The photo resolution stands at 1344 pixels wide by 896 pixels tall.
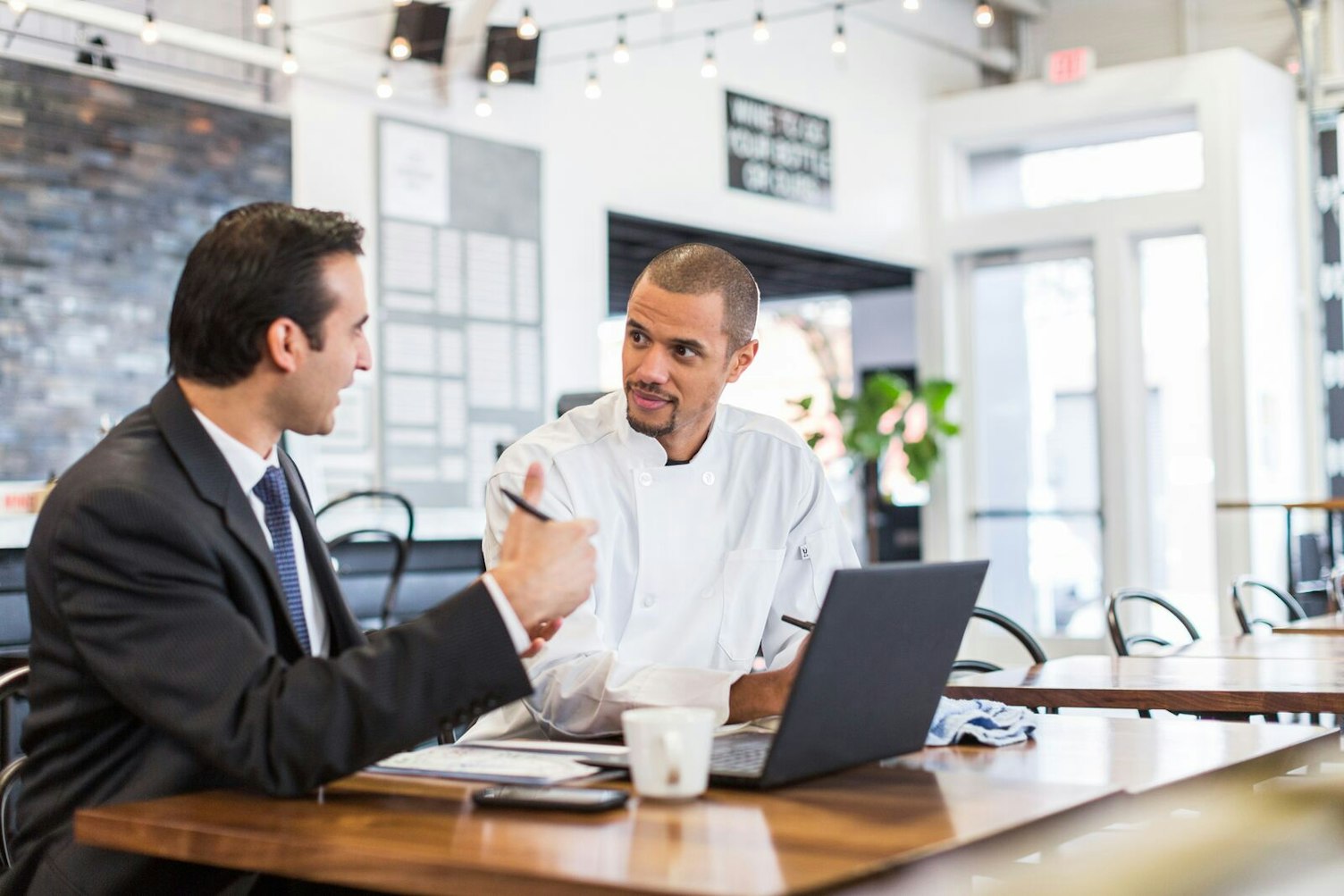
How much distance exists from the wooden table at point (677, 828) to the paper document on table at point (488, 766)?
35 millimetres

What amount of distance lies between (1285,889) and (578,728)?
1.08 m

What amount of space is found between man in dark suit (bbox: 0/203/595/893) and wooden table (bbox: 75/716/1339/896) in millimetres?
77

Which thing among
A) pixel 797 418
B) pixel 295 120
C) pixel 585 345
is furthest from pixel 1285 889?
pixel 797 418

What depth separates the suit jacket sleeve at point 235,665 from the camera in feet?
4.35

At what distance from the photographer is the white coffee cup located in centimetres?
130

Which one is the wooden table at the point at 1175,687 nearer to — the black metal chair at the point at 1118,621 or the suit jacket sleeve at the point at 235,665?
the black metal chair at the point at 1118,621

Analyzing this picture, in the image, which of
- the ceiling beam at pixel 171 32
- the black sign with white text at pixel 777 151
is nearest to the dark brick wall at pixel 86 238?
the ceiling beam at pixel 171 32

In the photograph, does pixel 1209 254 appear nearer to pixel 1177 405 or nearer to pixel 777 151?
pixel 1177 405

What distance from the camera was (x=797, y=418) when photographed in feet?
27.3

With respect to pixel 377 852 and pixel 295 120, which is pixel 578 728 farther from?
pixel 295 120

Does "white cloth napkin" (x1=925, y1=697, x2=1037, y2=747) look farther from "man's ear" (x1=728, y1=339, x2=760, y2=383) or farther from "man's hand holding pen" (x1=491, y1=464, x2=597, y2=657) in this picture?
"man's ear" (x1=728, y1=339, x2=760, y2=383)

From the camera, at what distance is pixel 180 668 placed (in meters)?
1.35

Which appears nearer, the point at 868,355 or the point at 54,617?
the point at 54,617

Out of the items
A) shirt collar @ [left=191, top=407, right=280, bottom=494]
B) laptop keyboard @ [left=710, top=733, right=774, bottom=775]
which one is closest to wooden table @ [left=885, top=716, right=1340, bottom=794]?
laptop keyboard @ [left=710, top=733, right=774, bottom=775]
